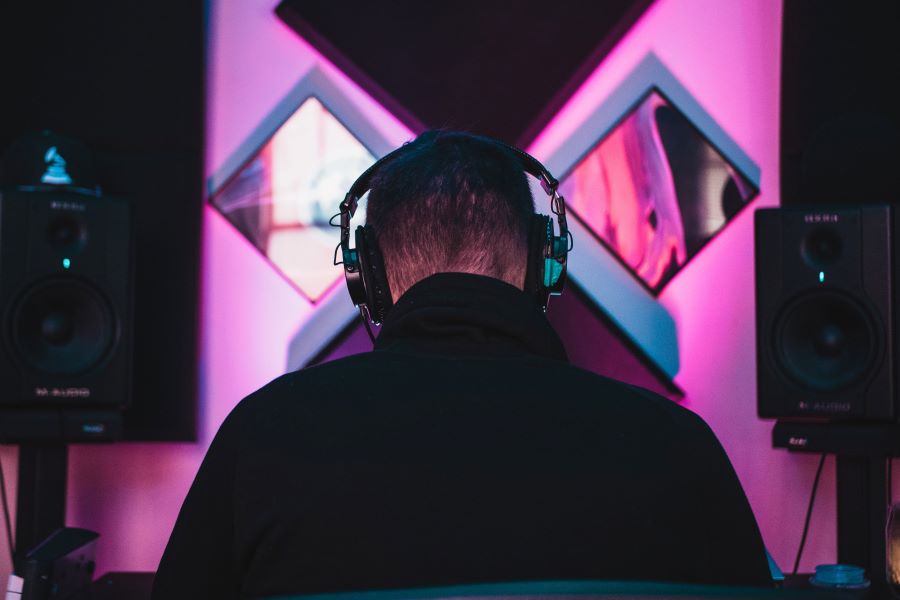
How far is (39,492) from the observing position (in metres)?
2.17

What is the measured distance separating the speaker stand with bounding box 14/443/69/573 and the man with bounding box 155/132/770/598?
1.48 m

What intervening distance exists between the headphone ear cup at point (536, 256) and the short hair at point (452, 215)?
1 cm

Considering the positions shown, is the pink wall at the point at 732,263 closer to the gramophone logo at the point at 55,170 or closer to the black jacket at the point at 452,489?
the gramophone logo at the point at 55,170

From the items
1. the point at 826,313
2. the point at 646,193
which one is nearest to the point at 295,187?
the point at 646,193

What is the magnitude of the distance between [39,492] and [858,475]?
1.92m

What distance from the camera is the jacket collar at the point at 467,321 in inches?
37.0

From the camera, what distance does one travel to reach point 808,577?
2041mm

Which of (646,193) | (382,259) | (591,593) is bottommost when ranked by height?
(591,593)

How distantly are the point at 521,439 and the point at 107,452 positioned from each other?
6.18 ft

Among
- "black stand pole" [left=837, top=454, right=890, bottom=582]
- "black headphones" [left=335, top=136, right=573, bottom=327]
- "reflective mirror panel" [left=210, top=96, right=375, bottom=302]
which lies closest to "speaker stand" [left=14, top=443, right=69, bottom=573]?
"reflective mirror panel" [left=210, top=96, right=375, bottom=302]

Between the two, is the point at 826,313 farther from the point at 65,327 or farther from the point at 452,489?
the point at 65,327

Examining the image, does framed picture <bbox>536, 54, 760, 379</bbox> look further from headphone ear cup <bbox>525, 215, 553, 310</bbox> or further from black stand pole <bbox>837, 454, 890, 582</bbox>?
headphone ear cup <bbox>525, 215, 553, 310</bbox>

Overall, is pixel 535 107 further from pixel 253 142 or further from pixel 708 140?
pixel 253 142

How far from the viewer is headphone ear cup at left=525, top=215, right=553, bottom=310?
1.08 m
